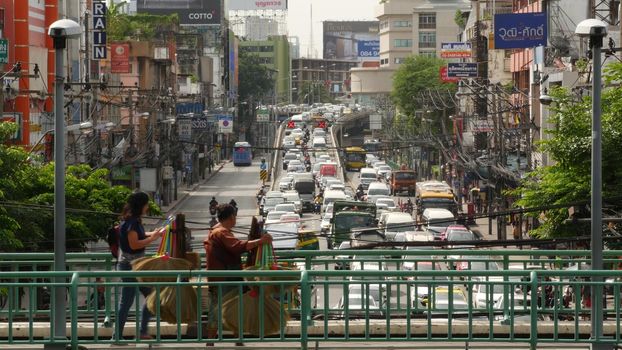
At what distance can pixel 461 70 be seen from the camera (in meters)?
87.8

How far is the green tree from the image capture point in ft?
113

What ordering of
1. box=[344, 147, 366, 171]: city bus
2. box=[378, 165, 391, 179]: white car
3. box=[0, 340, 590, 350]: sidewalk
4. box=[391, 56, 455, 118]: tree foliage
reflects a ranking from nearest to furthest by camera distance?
box=[0, 340, 590, 350]: sidewalk
box=[378, 165, 391, 179]: white car
box=[391, 56, 455, 118]: tree foliage
box=[344, 147, 366, 171]: city bus

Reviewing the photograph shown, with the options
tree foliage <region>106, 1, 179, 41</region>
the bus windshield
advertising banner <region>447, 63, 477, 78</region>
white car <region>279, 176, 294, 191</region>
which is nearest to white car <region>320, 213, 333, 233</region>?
white car <region>279, 176, 294, 191</region>

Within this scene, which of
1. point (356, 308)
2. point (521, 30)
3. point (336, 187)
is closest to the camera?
point (356, 308)

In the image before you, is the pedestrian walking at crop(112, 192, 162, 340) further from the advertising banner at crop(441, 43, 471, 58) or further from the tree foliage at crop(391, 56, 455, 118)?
the tree foliage at crop(391, 56, 455, 118)

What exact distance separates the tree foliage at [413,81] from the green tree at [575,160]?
82819mm

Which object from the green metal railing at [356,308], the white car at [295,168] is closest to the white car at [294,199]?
the white car at [295,168]

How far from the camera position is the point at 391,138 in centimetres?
13525

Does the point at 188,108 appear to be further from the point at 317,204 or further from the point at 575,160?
the point at 575,160

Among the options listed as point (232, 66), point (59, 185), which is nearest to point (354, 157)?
point (232, 66)

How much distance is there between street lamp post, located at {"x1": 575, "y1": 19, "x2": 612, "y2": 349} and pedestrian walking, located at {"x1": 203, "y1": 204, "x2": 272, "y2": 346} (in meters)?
3.09

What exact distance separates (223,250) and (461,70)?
244 feet

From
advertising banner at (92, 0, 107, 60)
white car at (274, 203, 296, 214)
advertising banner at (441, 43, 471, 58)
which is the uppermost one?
advertising banner at (441, 43, 471, 58)

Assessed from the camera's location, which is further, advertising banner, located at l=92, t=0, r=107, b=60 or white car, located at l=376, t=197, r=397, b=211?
white car, located at l=376, t=197, r=397, b=211
